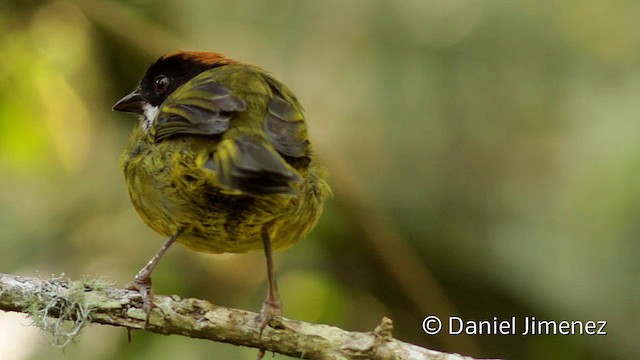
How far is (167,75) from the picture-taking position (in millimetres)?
4879

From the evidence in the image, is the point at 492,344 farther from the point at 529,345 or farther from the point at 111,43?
the point at 111,43

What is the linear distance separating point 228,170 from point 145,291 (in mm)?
673

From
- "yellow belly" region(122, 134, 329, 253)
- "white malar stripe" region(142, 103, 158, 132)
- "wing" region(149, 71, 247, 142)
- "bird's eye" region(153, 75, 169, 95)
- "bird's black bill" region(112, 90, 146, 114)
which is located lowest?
"yellow belly" region(122, 134, 329, 253)

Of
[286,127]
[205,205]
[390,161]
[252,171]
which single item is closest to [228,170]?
[252,171]

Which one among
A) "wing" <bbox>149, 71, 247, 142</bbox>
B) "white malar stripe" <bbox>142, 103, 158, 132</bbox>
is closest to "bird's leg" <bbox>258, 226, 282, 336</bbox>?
"wing" <bbox>149, 71, 247, 142</bbox>

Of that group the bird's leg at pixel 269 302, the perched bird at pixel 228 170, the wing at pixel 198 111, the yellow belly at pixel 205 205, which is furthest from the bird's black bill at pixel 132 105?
the bird's leg at pixel 269 302

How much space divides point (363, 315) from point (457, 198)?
951 mm

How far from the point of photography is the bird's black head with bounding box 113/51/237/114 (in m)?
4.80

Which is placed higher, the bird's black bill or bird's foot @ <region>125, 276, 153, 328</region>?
the bird's black bill

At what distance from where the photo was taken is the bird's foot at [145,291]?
3.77m

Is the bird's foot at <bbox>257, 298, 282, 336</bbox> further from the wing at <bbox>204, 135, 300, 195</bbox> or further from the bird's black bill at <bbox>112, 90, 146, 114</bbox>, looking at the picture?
the bird's black bill at <bbox>112, 90, 146, 114</bbox>

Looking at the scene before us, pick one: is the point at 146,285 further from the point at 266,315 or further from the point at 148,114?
the point at 148,114

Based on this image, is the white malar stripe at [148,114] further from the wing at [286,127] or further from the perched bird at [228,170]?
the wing at [286,127]

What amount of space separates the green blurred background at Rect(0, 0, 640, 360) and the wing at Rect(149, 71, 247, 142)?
1420mm
